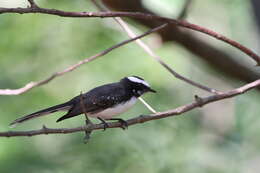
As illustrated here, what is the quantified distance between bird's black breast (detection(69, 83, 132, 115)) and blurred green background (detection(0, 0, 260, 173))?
3.42 ft

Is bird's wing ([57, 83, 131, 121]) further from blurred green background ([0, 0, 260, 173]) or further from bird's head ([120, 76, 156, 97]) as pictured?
blurred green background ([0, 0, 260, 173])

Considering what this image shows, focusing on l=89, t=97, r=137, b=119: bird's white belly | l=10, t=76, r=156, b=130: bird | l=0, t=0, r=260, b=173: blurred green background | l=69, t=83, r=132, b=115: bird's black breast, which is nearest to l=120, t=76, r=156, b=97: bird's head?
l=10, t=76, r=156, b=130: bird

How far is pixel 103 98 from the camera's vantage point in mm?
4805

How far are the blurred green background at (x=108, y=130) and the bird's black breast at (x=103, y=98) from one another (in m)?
1.04

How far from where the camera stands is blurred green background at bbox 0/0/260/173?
6.20 metres

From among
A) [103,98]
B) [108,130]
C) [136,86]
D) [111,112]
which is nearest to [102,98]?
[103,98]

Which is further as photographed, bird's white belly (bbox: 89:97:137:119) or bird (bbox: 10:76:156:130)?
bird's white belly (bbox: 89:97:137:119)

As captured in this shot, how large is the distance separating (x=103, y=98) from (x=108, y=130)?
65.6 inches

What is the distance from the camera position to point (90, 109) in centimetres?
471

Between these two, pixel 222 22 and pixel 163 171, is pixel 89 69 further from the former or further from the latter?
pixel 222 22

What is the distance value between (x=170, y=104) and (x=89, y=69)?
1287mm

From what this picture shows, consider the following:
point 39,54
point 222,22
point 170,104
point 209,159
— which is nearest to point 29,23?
point 39,54

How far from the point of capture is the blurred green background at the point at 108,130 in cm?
620

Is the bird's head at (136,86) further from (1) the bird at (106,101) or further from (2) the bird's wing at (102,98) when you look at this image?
(2) the bird's wing at (102,98)
